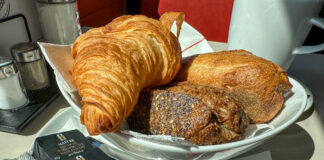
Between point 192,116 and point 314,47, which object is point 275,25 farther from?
point 192,116

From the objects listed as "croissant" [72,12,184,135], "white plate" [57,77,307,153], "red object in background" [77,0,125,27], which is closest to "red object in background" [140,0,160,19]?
"red object in background" [77,0,125,27]

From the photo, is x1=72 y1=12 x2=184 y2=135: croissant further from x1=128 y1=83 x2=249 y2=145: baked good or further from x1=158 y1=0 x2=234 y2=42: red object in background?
x1=158 y1=0 x2=234 y2=42: red object in background

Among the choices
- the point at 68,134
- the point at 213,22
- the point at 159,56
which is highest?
the point at 159,56

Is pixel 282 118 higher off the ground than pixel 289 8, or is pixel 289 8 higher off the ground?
pixel 289 8

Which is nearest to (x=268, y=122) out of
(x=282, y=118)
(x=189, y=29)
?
(x=282, y=118)

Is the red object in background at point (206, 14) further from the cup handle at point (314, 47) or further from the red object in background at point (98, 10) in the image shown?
the cup handle at point (314, 47)

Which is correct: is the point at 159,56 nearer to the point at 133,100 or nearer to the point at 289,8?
the point at 133,100

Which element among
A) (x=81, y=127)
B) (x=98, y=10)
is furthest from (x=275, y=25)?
(x=98, y=10)
